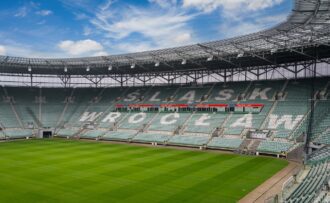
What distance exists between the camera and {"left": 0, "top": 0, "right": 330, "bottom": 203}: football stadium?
23625 millimetres

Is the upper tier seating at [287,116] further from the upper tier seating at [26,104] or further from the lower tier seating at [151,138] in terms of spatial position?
the upper tier seating at [26,104]

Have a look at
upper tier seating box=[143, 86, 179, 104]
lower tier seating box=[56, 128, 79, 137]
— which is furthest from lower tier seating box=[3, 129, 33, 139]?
upper tier seating box=[143, 86, 179, 104]

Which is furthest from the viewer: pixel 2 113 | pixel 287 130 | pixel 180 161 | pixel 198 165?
pixel 2 113

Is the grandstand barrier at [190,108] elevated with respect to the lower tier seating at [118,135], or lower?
elevated

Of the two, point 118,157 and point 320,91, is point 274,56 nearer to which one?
point 320,91

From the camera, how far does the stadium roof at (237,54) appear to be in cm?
3228

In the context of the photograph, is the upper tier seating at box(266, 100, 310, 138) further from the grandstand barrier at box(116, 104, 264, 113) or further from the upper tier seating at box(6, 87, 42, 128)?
the upper tier seating at box(6, 87, 42, 128)

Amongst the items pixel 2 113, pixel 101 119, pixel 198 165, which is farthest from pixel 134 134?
pixel 2 113

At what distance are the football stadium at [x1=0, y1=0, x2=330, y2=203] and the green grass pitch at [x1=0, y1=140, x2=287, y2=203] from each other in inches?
5.0

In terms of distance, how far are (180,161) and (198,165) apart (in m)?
2.83

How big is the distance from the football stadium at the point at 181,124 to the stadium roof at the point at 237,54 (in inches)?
7.5

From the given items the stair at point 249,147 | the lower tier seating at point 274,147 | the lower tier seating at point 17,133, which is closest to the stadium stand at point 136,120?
the lower tier seating at point 17,133

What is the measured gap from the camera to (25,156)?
122 feet

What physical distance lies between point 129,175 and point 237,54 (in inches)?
1134
